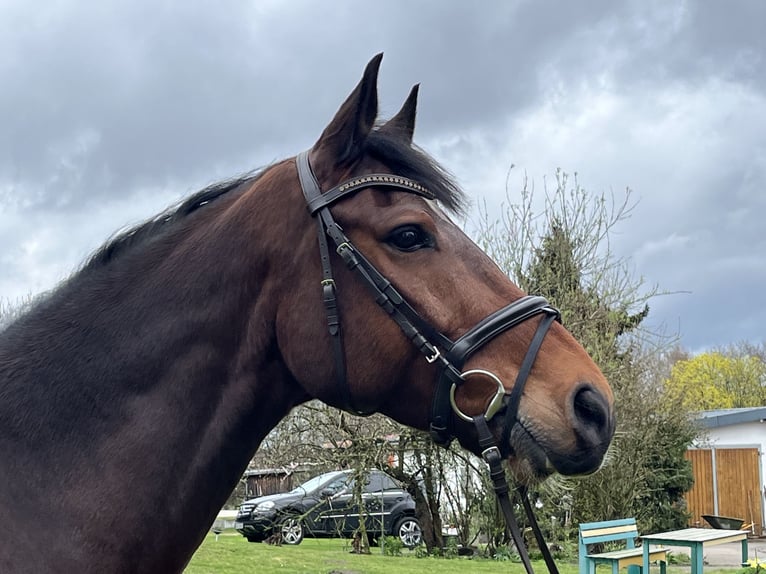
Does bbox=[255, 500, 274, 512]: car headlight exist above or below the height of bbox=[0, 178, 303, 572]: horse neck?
below

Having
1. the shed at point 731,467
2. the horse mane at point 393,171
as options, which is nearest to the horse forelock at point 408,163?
the horse mane at point 393,171

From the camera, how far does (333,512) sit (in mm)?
16734

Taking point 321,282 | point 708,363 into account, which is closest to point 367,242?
point 321,282

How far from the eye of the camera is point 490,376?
214cm

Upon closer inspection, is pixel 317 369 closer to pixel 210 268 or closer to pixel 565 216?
pixel 210 268

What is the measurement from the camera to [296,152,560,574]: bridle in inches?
83.6

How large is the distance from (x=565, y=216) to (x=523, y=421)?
1352 cm

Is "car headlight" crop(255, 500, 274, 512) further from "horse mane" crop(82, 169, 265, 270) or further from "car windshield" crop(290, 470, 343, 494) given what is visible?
"horse mane" crop(82, 169, 265, 270)

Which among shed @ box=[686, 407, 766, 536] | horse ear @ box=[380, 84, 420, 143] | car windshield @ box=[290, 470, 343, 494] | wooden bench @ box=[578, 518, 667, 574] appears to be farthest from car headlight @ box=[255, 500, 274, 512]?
horse ear @ box=[380, 84, 420, 143]

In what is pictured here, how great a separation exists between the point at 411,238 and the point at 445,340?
1.07 feet

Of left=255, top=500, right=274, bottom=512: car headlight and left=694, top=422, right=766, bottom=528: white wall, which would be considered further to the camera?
left=694, top=422, right=766, bottom=528: white wall

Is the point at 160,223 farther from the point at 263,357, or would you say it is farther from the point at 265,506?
the point at 265,506

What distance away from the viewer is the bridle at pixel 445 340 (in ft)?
6.97

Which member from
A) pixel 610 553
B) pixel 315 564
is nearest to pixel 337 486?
pixel 315 564
